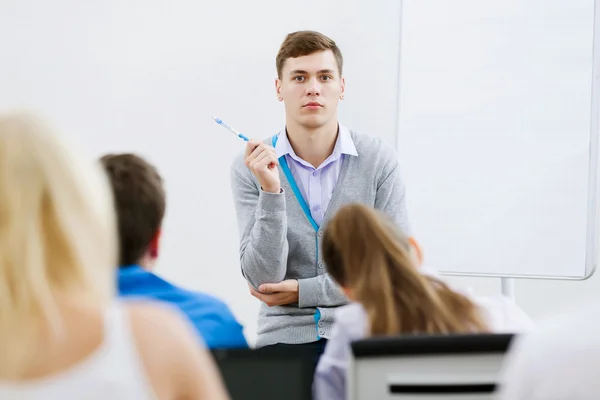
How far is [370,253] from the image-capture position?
1.71 metres

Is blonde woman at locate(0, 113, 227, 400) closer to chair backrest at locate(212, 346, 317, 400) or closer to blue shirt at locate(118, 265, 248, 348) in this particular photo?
chair backrest at locate(212, 346, 317, 400)

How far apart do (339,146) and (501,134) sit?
0.79 meters

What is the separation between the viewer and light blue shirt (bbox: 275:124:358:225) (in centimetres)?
291

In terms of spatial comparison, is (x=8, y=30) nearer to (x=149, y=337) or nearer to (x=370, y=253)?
(x=370, y=253)

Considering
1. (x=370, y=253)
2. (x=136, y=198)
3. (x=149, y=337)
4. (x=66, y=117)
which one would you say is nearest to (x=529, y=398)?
(x=149, y=337)

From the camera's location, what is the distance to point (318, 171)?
2.95 meters

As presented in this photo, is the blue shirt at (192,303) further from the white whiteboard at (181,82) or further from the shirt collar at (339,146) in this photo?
the white whiteboard at (181,82)

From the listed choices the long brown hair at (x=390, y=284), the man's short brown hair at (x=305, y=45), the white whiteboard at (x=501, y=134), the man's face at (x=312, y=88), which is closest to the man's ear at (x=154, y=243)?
the long brown hair at (x=390, y=284)

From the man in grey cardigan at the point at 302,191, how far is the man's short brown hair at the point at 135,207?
34.9 inches

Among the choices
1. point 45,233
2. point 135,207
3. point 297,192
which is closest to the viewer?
point 45,233

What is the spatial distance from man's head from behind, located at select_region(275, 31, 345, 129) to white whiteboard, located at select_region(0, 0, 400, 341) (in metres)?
0.91

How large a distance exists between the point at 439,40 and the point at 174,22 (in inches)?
50.4

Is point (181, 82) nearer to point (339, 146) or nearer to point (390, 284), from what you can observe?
point (339, 146)

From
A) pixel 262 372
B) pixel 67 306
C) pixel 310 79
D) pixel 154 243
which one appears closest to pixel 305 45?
pixel 310 79
